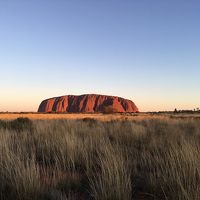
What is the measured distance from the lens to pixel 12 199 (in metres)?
3.82

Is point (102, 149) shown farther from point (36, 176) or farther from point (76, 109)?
point (76, 109)

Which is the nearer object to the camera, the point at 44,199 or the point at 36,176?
the point at 44,199

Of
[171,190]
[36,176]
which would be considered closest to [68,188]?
[36,176]

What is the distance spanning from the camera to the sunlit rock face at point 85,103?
163750 mm

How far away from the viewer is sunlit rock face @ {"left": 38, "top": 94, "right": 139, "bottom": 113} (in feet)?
537

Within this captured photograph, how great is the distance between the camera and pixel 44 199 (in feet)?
12.6

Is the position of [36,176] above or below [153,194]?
above

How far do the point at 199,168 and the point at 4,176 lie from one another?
277cm

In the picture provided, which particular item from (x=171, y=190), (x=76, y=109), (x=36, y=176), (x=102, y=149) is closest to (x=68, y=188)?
(x=36, y=176)

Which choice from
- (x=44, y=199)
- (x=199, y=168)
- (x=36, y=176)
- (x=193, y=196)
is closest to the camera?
(x=193, y=196)

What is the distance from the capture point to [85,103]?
166 meters

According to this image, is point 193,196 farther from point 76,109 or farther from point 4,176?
point 76,109

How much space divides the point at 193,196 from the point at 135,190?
1.13 m

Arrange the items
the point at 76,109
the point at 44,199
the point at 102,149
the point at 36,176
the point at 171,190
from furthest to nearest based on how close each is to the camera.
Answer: the point at 76,109 < the point at 102,149 < the point at 36,176 < the point at 44,199 < the point at 171,190
